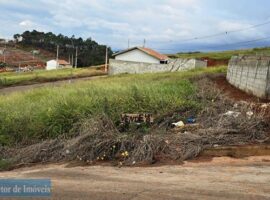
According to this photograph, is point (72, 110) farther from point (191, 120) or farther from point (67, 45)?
point (67, 45)

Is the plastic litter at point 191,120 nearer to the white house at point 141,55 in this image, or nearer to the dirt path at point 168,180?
the dirt path at point 168,180

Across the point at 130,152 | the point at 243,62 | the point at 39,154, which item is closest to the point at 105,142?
the point at 130,152

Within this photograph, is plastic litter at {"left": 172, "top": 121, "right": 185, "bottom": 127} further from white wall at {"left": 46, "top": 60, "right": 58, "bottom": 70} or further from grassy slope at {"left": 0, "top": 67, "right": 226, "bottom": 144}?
white wall at {"left": 46, "top": 60, "right": 58, "bottom": 70}

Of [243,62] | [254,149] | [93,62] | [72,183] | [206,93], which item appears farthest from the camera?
[93,62]

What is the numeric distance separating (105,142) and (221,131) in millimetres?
2921

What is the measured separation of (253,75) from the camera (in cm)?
1486

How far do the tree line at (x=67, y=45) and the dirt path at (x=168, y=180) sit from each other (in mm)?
80654

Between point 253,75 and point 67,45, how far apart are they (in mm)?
102973

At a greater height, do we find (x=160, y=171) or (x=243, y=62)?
(x=243, y=62)

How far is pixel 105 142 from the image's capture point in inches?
400

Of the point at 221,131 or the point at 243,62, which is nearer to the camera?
the point at 221,131

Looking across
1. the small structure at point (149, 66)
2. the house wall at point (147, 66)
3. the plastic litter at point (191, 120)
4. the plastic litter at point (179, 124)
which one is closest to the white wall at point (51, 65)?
the small structure at point (149, 66)

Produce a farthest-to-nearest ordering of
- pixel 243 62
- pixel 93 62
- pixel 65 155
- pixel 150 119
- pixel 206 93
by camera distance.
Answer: pixel 93 62
pixel 243 62
pixel 206 93
pixel 150 119
pixel 65 155

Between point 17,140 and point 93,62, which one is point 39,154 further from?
point 93,62
